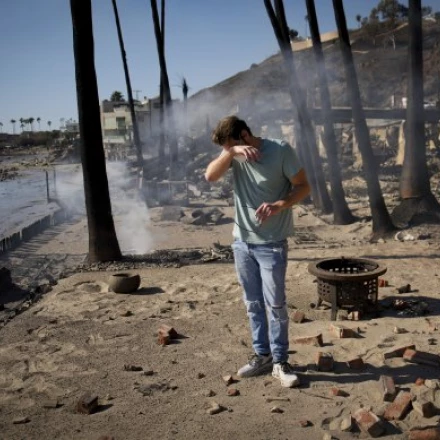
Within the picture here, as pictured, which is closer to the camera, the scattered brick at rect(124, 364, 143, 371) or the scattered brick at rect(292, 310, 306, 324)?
the scattered brick at rect(124, 364, 143, 371)

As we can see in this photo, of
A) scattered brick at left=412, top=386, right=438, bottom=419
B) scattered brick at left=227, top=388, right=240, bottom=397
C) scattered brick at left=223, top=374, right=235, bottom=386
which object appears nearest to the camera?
scattered brick at left=412, top=386, right=438, bottom=419

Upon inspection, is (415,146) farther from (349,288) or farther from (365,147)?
(349,288)

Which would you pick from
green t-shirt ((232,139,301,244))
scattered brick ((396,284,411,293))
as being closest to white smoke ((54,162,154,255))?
scattered brick ((396,284,411,293))

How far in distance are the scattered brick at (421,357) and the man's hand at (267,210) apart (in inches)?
70.7

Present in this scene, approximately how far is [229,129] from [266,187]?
501 millimetres

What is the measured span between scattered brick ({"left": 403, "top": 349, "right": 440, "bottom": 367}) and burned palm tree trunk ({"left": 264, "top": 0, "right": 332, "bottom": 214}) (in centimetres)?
1082

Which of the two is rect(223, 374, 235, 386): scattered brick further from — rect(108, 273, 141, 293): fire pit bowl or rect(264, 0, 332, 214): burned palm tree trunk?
rect(264, 0, 332, 214): burned palm tree trunk

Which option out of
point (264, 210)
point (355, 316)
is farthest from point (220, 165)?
point (355, 316)

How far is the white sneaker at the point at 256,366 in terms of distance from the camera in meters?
4.04

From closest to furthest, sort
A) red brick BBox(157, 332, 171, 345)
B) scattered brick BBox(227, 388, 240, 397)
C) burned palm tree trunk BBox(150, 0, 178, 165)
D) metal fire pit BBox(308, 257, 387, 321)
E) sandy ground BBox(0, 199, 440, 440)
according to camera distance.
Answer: sandy ground BBox(0, 199, 440, 440)
scattered brick BBox(227, 388, 240, 397)
red brick BBox(157, 332, 171, 345)
metal fire pit BBox(308, 257, 387, 321)
burned palm tree trunk BBox(150, 0, 178, 165)

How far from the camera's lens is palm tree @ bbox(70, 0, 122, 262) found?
880 centimetres

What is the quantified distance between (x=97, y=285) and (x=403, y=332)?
4409 millimetres

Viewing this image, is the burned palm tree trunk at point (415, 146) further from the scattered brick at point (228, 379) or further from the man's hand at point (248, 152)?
the man's hand at point (248, 152)

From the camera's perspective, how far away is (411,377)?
3.94 m
